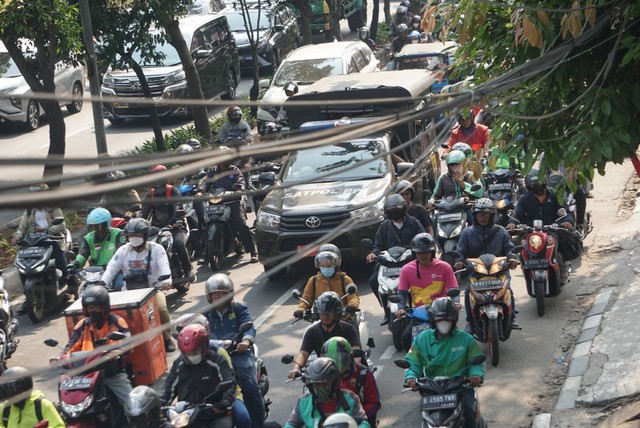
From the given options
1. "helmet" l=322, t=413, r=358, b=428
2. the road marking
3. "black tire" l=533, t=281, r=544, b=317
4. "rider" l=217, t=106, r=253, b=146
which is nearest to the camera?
"helmet" l=322, t=413, r=358, b=428

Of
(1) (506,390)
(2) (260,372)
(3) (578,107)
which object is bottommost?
(1) (506,390)

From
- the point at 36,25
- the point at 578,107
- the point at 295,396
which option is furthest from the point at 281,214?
the point at 578,107

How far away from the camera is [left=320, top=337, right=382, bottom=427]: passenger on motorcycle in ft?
29.3

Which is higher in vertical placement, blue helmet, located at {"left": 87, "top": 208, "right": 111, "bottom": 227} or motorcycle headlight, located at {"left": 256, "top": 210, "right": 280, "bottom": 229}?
blue helmet, located at {"left": 87, "top": 208, "right": 111, "bottom": 227}

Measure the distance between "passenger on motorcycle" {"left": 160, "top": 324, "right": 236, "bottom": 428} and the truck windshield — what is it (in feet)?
21.4

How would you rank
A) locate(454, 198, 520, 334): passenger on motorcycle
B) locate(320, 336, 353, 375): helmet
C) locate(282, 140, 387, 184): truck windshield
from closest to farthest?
locate(320, 336, 353, 375): helmet < locate(454, 198, 520, 334): passenger on motorcycle < locate(282, 140, 387, 184): truck windshield

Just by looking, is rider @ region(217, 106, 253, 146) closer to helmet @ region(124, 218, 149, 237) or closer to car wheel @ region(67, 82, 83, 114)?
helmet @ region(124, 218, 149, 237)

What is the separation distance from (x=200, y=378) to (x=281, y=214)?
6.08 meters

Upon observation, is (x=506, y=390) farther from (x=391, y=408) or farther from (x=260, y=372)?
(x=260, y=372)

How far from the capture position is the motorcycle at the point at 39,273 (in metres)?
13.9

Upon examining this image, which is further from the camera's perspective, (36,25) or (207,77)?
(207,77)

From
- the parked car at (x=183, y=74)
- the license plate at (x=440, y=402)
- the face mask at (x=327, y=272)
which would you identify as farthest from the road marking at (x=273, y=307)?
the parked car at (x=183, y=74)

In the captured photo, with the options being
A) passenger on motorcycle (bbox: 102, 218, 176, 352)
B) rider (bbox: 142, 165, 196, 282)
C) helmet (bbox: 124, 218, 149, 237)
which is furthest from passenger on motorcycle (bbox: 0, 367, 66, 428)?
rider (bbox: 142, 165, 196, 282)

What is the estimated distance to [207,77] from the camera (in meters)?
27.4
